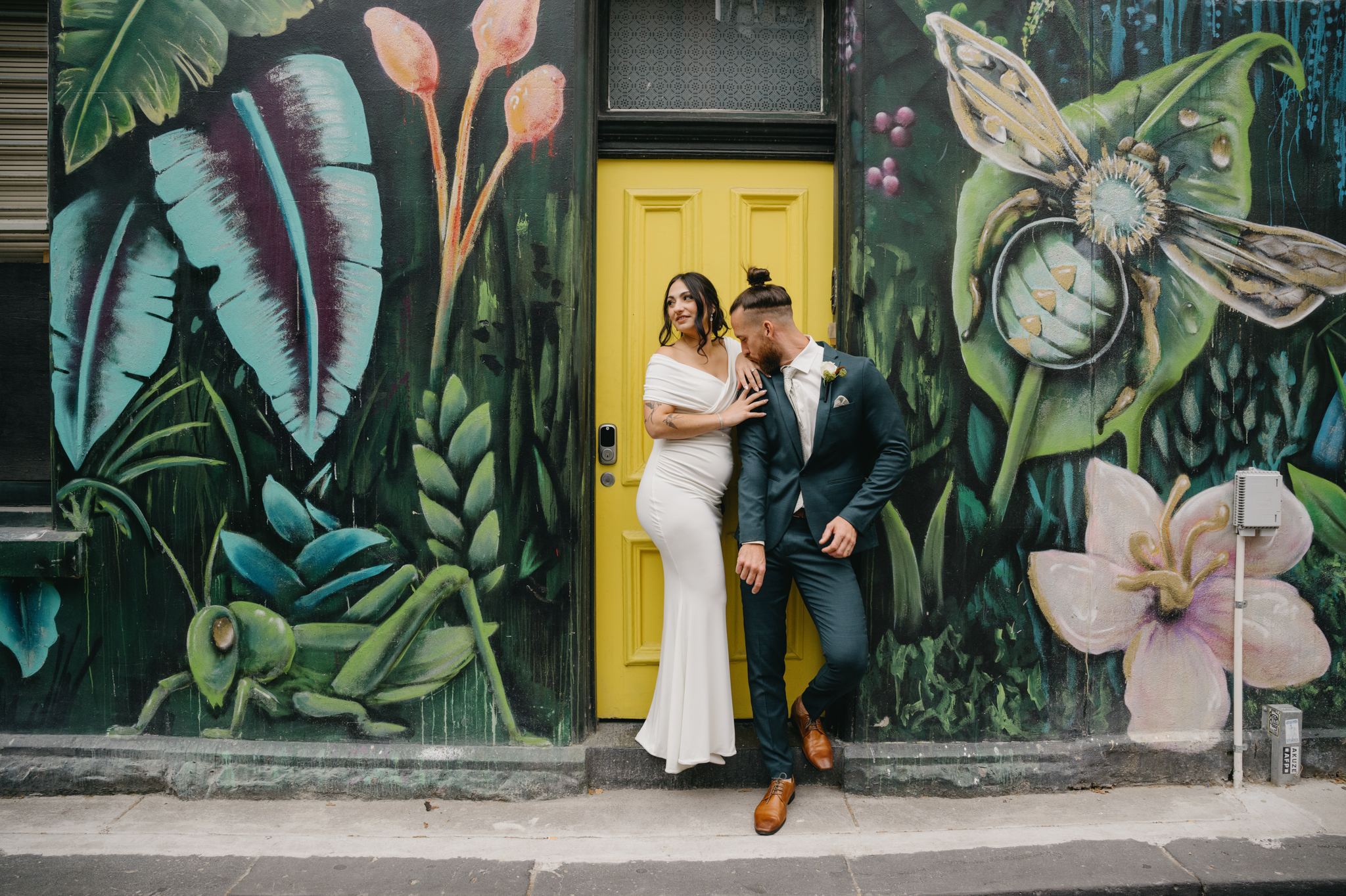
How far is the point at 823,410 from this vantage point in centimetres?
349

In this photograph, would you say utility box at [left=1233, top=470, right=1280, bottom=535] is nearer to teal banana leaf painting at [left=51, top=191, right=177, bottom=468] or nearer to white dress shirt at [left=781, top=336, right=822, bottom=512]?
white dress shirt at [left=781, top=336, right=822, bottom=512]

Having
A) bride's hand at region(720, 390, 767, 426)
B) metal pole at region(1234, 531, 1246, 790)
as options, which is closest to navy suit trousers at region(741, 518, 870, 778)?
bride's hand at region(720, 390, 767, 426)

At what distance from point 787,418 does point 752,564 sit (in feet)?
2.14

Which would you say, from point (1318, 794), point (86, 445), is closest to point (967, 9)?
point (1318, 794)

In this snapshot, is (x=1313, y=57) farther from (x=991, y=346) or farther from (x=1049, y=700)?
(x=1049, y=700)

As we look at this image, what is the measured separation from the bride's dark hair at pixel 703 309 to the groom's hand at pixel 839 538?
3.11 ft

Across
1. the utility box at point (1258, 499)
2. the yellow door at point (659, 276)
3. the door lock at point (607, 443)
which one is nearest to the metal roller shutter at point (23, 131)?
the yellow door at point (659, 276)

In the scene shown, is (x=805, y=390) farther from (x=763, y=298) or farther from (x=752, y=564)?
(x=752, y=564)

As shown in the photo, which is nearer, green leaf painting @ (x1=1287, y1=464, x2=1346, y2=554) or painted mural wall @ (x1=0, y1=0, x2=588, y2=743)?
painted mural wall @ (x1=0, y1=0, x2=588, y2=743)

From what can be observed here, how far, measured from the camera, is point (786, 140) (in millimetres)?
3955

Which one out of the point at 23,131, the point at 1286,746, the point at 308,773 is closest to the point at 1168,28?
the point at 1286,746

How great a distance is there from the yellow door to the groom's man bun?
0.42 m

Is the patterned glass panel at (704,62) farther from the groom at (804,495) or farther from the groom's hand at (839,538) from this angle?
the groom's hand at (839,538)

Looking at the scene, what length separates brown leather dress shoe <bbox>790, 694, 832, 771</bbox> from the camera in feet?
12.0
